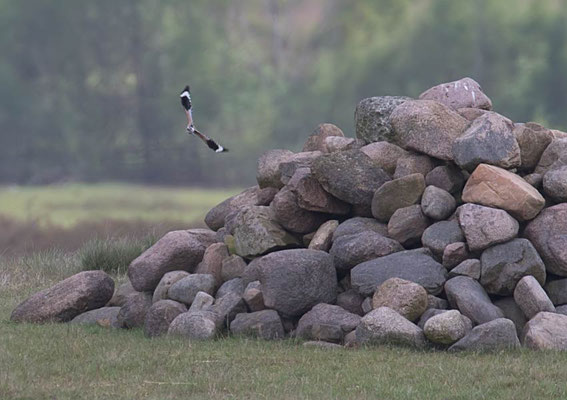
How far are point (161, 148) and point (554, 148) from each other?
118 feet

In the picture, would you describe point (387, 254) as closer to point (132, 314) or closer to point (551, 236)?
point (551, 236)

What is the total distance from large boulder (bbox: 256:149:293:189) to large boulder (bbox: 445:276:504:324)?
12.1 feet

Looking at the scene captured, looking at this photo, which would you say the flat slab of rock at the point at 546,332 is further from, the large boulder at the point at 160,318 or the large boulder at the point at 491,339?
the large boulder at the point at 160,318

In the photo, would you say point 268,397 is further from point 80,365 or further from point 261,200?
point 261,200

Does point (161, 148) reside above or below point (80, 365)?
above

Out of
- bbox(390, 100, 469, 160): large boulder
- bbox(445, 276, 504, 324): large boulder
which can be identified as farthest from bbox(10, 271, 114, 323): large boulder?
bbox(445, 276, 504, 324): large boulder

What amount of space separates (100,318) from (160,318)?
1.40 metres

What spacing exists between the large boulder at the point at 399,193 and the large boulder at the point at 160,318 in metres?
2.95

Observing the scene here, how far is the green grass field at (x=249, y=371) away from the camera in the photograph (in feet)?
35.3

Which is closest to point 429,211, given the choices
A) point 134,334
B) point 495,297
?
point 495,297

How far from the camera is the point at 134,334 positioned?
14172 millimetres

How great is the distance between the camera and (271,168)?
16297 millimetres

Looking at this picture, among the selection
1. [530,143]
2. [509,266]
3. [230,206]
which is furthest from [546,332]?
[230,206]

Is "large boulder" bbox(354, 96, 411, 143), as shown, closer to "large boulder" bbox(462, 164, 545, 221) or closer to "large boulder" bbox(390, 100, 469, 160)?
"large boulder" bbox(390, 100, 469, 160)
